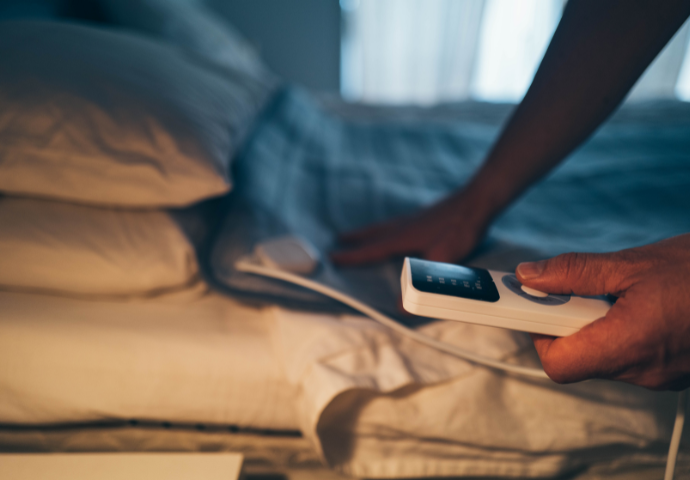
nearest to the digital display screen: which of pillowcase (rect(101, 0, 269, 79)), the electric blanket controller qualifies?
the electric blanket controller

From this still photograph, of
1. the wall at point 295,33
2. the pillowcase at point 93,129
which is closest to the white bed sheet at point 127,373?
the pillowcase at point 93,129

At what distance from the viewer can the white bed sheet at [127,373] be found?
40 cm

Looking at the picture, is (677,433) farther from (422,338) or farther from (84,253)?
(84,253)

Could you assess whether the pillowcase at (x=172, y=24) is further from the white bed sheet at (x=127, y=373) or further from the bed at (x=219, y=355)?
the white bed sheet at (x=127, y=373)

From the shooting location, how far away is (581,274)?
0.32 meters

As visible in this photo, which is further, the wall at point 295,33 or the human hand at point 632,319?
the wall at point 295,33

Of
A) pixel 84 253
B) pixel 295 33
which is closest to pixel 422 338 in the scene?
pixel 84 253

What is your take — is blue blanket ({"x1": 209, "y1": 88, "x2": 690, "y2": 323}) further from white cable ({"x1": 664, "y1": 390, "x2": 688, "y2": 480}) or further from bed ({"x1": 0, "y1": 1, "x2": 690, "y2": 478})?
white cable ({"x1": 664, "y1": 390, "x2": 688, "y2": 480})

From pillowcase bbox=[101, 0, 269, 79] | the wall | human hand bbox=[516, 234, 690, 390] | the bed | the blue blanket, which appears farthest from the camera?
the wall

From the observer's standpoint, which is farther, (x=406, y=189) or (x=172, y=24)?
A: (x=172, y=24)

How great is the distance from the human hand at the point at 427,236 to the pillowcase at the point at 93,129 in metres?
0.22

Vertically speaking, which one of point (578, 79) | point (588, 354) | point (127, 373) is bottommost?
point (127, 373)

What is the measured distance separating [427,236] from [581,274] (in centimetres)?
25

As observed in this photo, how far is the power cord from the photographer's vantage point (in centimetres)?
36
